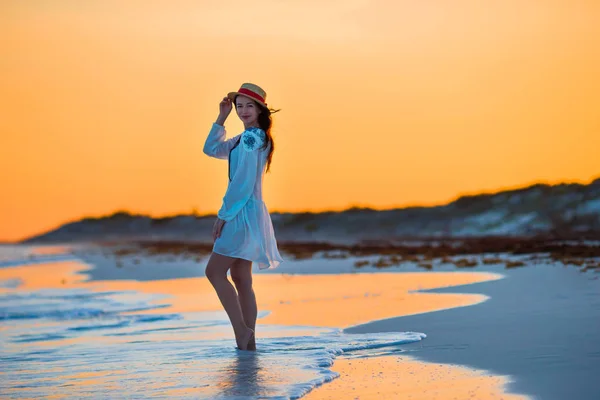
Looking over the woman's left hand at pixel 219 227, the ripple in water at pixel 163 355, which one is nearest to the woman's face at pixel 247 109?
the woman's left hand at pixel 219 227

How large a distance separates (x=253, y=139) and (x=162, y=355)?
164 centimetres

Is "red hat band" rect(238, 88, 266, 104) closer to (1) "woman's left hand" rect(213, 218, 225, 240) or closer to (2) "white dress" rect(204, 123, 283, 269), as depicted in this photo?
(2) "white dress" rect(204, 123, 283, 269)

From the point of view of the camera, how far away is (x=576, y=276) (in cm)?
1104

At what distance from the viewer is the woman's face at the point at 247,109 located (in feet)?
21.6

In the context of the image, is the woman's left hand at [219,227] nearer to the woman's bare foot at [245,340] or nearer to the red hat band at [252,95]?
the woman's bare foot at [245,340]

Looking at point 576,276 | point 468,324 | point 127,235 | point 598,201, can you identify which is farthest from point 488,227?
point 127,235

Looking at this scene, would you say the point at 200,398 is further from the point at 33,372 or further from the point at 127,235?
the point at 127,235

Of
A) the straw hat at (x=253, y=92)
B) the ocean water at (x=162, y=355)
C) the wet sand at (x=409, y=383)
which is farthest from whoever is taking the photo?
the straw hat at (x=253, y=92)

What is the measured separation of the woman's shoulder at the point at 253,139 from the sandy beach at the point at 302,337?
144 cm

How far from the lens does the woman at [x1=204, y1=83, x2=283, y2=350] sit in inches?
253

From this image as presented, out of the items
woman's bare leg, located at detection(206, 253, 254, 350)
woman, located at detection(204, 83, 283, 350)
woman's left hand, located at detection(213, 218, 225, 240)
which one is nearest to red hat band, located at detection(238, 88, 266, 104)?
woman, located at detection(204, 83, 283, 350)

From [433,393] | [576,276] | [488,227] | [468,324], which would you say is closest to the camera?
[433,393]

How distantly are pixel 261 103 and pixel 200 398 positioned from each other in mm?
2504

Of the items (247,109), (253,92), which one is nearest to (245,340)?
(247,109)
